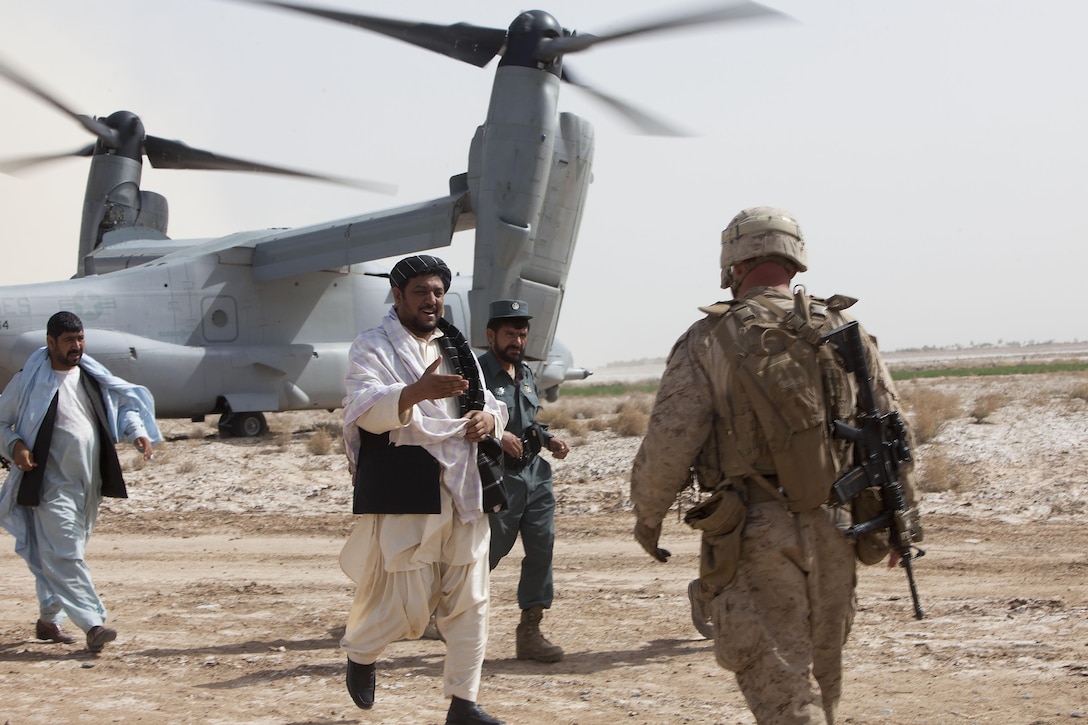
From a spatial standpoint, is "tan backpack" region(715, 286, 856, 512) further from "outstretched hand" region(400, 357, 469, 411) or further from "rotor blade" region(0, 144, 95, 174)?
"rotor blade" region(0, 144, 95, 174)

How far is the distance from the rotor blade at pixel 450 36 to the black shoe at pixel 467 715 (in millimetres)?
13752

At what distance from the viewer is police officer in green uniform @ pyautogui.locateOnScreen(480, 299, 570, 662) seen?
19.6 feet

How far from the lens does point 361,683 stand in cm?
461

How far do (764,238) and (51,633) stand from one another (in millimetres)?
4942

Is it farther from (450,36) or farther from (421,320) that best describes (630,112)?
(421,320)

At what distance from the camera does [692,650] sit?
19.8 ft

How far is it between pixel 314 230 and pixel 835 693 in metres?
16.4

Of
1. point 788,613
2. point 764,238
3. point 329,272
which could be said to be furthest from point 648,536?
point 329,272

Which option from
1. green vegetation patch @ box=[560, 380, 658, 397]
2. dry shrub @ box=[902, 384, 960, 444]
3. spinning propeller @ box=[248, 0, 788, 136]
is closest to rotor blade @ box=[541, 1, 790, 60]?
spinning propeller @ box=[248, 0, 788, 136]

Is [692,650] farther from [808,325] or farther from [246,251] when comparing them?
[246,251]

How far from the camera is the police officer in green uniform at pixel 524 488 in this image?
5.96 meters

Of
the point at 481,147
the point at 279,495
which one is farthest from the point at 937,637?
the point at 481,147

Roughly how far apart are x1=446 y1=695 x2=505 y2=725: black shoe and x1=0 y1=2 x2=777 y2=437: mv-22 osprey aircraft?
1179 centimetres

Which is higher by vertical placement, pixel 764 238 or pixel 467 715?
pixel 764 238
